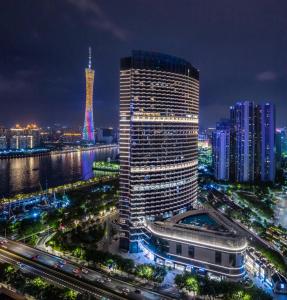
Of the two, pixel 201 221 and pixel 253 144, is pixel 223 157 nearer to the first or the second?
pixel 253 144

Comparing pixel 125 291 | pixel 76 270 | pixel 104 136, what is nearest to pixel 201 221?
pixel 125 291

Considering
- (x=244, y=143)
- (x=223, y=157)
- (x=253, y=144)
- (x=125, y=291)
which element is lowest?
(x=125, y=291)

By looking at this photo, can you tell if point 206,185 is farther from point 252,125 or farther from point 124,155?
point 124,155

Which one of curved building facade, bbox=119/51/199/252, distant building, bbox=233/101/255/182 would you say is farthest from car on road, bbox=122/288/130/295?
distant building, bbox=233/101/255/182


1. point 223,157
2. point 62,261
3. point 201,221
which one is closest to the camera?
point 62,261

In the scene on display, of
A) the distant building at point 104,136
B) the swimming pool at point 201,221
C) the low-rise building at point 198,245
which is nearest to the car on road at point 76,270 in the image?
the low-rise building at point 198,245

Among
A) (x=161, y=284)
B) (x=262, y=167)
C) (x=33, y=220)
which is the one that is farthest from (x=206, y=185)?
(x=161, y=284)
